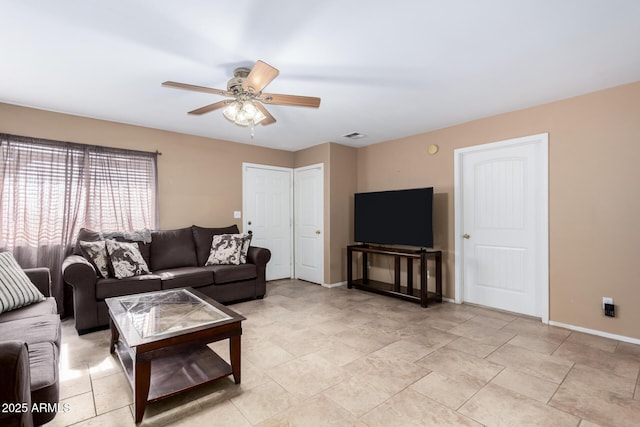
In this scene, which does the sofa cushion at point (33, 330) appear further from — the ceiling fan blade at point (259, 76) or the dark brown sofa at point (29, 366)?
the ceiling fan blade at point (259, 76)

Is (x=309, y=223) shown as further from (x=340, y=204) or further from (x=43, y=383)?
(x=43, y=383)

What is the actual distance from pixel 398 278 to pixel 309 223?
68.4 inches

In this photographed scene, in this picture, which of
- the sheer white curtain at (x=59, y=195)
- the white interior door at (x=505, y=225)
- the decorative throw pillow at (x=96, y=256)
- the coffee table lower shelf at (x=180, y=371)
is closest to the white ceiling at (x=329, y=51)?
the sheer white curtain at (x=59, y=195)

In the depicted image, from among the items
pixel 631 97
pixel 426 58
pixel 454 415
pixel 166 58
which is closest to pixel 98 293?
pixel 166 58

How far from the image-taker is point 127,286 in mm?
3125

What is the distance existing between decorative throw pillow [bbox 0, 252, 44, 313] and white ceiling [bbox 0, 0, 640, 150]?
1.57m

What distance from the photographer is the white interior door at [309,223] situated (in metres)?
5.01

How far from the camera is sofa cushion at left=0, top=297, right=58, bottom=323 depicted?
210 centimetres

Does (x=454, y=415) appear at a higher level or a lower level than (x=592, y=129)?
lower

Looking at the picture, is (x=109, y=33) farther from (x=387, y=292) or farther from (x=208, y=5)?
(x=387, y=292)

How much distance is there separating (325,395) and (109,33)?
106 inches

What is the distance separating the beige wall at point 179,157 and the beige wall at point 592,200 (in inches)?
145

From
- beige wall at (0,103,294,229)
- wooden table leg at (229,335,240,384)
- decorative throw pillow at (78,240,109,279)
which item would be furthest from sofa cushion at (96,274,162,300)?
wooden table leg at (229,335,240,384)

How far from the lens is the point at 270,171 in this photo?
5270 millimetres
